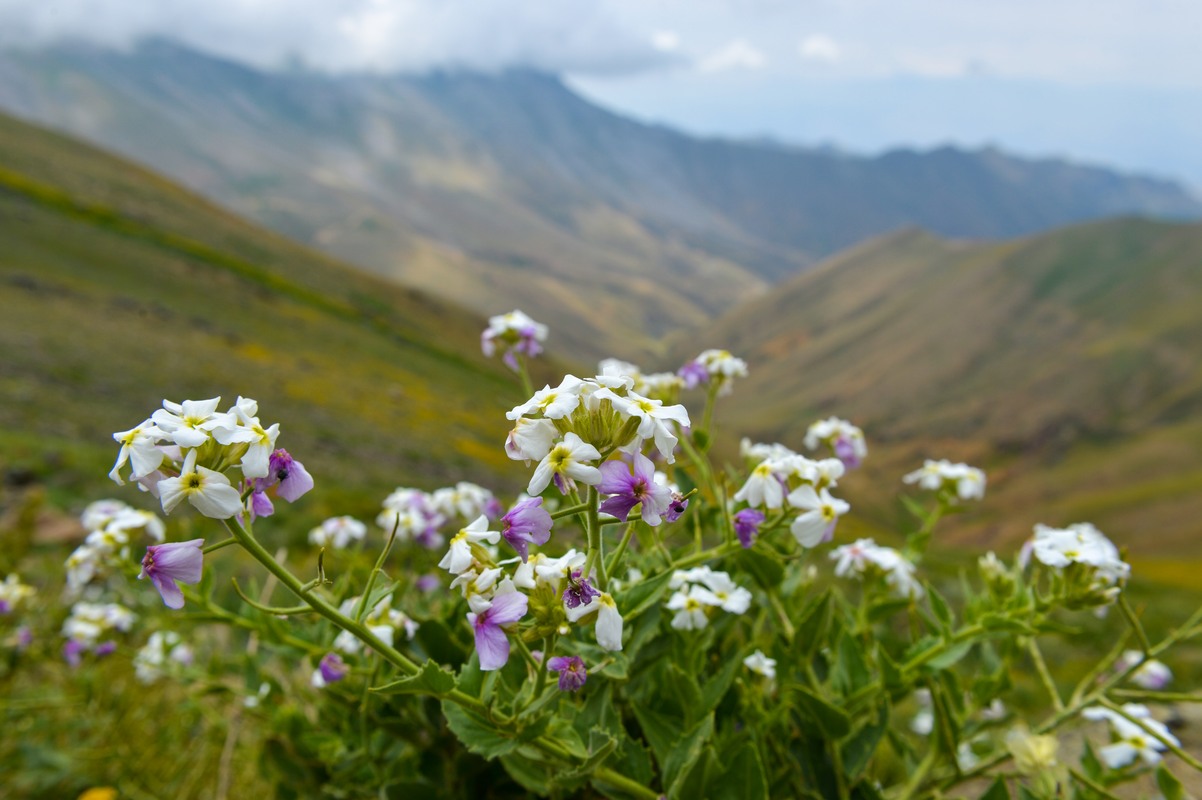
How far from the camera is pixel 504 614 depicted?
1.80 m

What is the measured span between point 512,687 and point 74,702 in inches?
135

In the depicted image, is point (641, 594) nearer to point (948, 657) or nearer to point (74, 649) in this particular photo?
point (948, 657)

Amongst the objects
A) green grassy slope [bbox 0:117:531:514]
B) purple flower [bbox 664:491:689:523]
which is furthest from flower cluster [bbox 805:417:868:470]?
green grassy slope [bbox 0:117:531:514]

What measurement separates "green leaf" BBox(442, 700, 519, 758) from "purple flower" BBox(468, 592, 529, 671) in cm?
17

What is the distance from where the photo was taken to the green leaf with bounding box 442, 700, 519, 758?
6.19ft

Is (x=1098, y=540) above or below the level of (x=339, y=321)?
above

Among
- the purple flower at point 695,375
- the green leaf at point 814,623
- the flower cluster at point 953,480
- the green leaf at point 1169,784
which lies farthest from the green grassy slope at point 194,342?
the green leaf at point 1169,784

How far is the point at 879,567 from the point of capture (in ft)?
11.1

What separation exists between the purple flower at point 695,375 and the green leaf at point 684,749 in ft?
6.15

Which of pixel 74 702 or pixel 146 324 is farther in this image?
pixel 146 324

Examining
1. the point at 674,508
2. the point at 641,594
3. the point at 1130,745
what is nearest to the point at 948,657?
the point at 1130,745

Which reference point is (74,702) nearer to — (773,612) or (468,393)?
(773,612)

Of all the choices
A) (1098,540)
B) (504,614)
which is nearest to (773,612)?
(1098,540)

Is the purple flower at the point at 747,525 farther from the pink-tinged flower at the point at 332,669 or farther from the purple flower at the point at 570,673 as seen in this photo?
the pink-tinged flower at the point at 332,669
